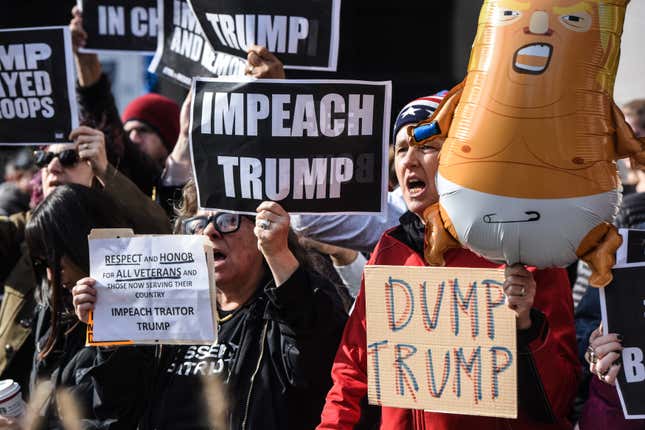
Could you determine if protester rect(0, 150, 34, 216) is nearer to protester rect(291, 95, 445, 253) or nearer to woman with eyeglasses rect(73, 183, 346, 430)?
protester rect(291, 95, 445, 253)

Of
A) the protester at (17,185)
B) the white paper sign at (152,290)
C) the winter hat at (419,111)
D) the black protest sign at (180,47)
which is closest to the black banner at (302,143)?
the winter hat at (419,111)

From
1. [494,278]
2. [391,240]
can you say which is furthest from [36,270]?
[494,278]

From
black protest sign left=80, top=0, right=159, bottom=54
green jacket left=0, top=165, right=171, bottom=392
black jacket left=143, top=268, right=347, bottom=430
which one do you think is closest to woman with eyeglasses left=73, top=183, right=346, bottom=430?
Answer: black jacket left=143, top=268, right=347, bottom=430

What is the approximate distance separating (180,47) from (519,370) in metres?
2.62

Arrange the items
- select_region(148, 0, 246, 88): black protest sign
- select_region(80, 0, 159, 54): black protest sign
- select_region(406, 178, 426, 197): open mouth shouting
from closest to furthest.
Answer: select_region(406, 178, 426, 197): open mouth shouting < select_region(148, 0, 246, 88): black protest sign < select_region(80, 0, 159, 54): black protest sign

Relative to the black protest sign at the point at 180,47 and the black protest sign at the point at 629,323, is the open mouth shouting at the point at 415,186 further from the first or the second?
the black protest sign at the point at 180,47

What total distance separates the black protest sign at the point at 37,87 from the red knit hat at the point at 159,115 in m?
1.30

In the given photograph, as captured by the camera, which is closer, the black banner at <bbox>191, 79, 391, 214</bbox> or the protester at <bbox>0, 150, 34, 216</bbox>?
the black banner at <bbox>191, 79, 391, 214</bbox>

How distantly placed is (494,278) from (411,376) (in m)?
0.36

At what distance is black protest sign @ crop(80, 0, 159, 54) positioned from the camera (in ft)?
16.6

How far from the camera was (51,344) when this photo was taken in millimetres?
3957

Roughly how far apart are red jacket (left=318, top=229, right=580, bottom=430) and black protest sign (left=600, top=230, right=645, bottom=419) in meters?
0.14

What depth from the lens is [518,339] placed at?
2750 millimetres

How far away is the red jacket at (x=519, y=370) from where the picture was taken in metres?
2.79
